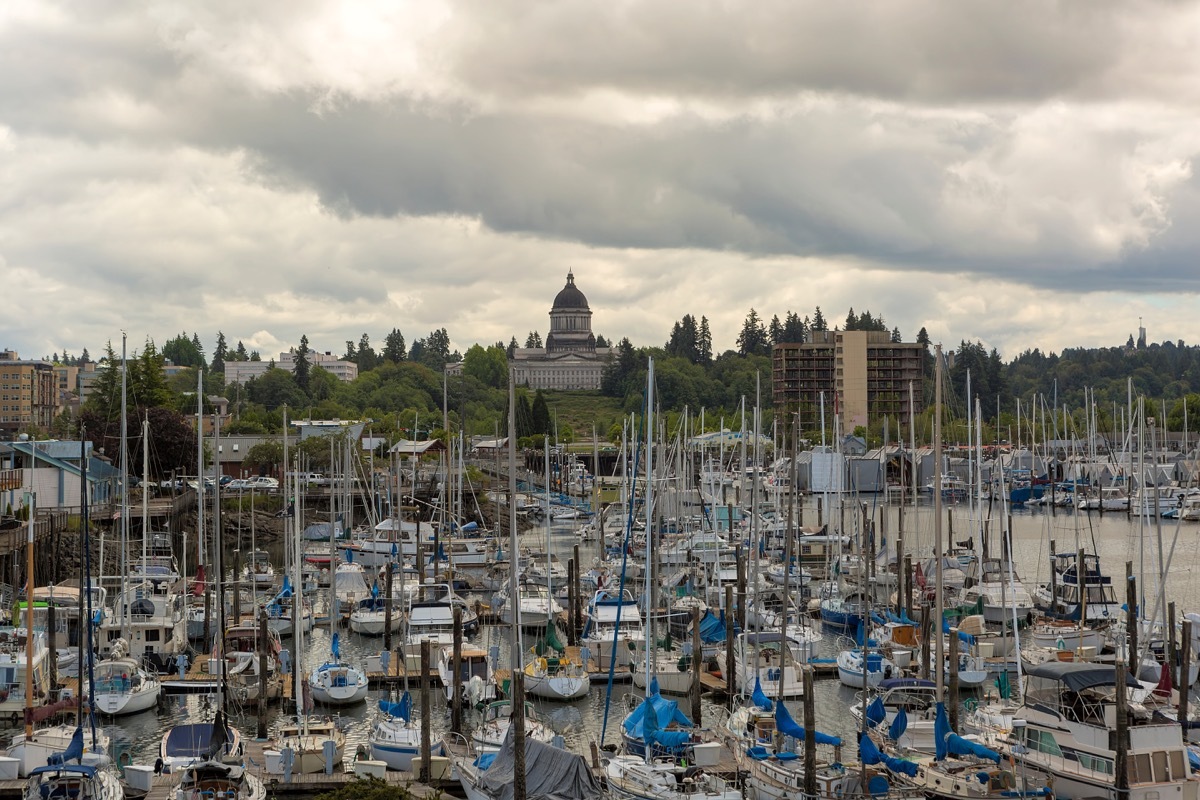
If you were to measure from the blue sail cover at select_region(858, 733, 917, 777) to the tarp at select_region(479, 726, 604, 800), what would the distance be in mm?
5985

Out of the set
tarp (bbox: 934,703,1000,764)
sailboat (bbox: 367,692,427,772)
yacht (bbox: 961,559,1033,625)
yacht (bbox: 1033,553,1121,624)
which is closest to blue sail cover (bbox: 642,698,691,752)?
tarp (bbox: 934,703,1000,764)

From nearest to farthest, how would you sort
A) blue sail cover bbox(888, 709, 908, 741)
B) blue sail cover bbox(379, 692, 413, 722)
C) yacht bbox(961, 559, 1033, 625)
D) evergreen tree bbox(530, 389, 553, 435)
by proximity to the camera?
blue sail cover bbox(888, 709, 908, 741)
blue sail cover bbox(379, 692, 413, 722)
yacht bbox(961, 559, 1033, 625)
evergreen tree bbox(530, 389, 553, 435)

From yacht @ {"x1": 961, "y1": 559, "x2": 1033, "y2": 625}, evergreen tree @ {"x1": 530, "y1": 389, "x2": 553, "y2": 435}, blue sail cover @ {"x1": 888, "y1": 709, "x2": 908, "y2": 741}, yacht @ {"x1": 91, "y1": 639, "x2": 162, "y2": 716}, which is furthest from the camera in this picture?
evergreen tree @ {"x1": 530, "y1": 389, "x2": 553, "y2": 435}

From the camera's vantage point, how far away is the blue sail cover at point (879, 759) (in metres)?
31.2

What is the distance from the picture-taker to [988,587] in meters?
61.3

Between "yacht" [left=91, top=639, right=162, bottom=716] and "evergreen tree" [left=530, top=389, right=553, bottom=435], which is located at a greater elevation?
"evergreen tree" [left=530, top=389, right=553, bottom=435]

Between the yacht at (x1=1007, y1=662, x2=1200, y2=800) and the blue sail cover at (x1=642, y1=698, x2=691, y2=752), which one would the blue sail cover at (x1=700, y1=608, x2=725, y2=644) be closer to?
the blue sail cover at (x1=642, y1=698, x2=691, y2=752)

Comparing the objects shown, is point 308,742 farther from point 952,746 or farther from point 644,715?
point 952,746

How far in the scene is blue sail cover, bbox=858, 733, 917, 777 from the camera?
103 feet

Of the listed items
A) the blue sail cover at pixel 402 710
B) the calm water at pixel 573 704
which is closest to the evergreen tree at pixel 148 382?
the calm water at pixel 573 704

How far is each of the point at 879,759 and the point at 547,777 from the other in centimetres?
760

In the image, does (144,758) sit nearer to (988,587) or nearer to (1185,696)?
(1185,696)

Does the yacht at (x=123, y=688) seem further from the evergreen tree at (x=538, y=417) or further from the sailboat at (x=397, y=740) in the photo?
the evergreen tree at (x=538, y=417)

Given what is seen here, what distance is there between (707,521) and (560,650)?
34335mm
